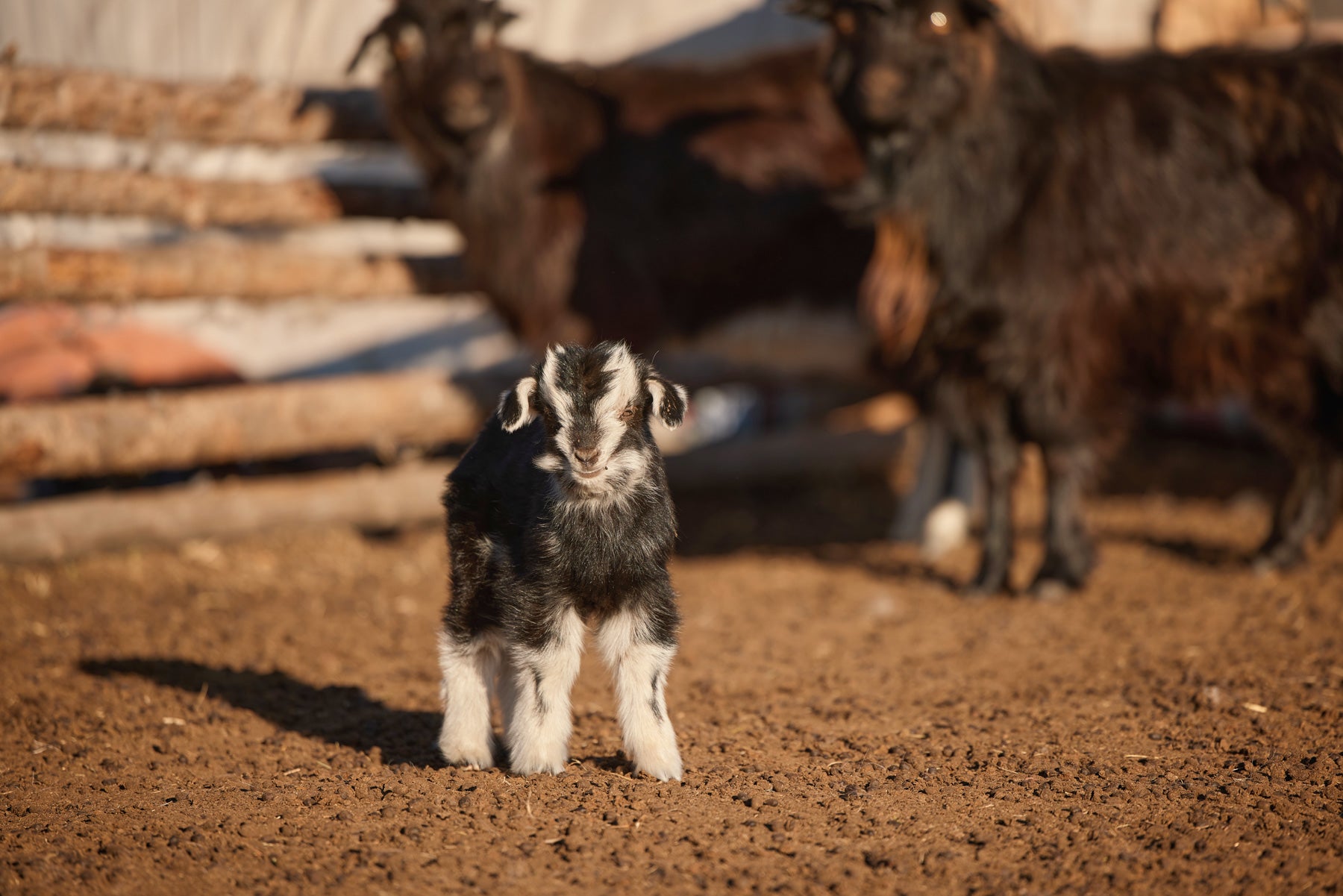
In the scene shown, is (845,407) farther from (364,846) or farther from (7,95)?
(364,846)

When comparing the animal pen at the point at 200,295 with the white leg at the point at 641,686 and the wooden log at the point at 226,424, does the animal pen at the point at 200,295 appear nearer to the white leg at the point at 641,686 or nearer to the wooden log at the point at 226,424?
the wooden log at the point at 226,424

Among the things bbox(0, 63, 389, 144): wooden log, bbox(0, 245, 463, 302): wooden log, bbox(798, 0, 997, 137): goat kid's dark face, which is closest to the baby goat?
bbox(798, 0, 997, 137): goat kid's dark face

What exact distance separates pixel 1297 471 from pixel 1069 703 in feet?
8.97

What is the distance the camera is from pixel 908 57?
502 cm

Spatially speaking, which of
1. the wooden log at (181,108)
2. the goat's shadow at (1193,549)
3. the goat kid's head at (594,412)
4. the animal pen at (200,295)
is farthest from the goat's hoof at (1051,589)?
the wooden log at (181,108)

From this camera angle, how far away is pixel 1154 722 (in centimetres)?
363

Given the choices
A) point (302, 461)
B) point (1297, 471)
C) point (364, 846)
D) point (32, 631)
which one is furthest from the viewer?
point (302, 461)

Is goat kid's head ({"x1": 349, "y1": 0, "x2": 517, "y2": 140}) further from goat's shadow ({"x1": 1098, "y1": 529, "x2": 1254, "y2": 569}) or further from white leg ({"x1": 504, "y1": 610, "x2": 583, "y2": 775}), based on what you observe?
goat's shadow ({"x1": 1098, "y1": 529, "x2": 1254, "y2": 569})

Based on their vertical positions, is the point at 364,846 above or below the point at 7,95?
below

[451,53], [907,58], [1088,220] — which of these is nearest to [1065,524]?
[1088,220]

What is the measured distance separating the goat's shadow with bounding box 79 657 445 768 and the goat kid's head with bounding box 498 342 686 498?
3.08 ft

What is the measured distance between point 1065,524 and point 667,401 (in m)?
3.02

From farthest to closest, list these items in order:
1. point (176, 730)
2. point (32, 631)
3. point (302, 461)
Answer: point (302, 461) → point (32, 631) → point (176, 730)

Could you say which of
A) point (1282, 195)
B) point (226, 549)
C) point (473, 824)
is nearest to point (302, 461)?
point (226, 549)
